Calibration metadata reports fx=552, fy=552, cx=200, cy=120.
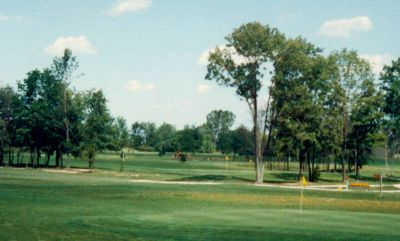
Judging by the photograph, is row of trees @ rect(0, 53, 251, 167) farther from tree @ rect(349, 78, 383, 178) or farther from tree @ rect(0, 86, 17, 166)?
tree @ rect(349, 78, 383, 178)

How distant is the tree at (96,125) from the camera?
86688 millimetres

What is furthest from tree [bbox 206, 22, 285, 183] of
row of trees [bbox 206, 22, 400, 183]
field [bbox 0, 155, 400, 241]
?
field [bbox 0, 155, 400, 241]

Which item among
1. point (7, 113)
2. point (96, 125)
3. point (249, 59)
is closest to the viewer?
point (249, 59)

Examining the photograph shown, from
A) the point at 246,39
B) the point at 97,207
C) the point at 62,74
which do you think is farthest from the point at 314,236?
the point at 62,74

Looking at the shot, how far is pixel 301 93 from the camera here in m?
64.1

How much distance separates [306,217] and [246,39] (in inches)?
1492

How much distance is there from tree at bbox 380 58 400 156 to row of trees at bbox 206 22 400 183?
1402 mm

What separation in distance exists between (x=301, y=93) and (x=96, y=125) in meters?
37.1

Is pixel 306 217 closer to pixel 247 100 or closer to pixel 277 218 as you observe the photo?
pixel 277 218

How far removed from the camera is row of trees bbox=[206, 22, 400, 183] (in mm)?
62312

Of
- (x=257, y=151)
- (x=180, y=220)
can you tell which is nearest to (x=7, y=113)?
(x=257, y=151)

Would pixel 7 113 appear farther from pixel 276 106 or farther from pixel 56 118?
pixel 276 106

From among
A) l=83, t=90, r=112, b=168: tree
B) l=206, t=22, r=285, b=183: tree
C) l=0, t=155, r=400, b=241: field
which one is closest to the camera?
l=0, t=155, r=400, b=241: field

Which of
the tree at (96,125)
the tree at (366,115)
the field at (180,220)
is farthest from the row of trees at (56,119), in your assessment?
the field at (180,220)
